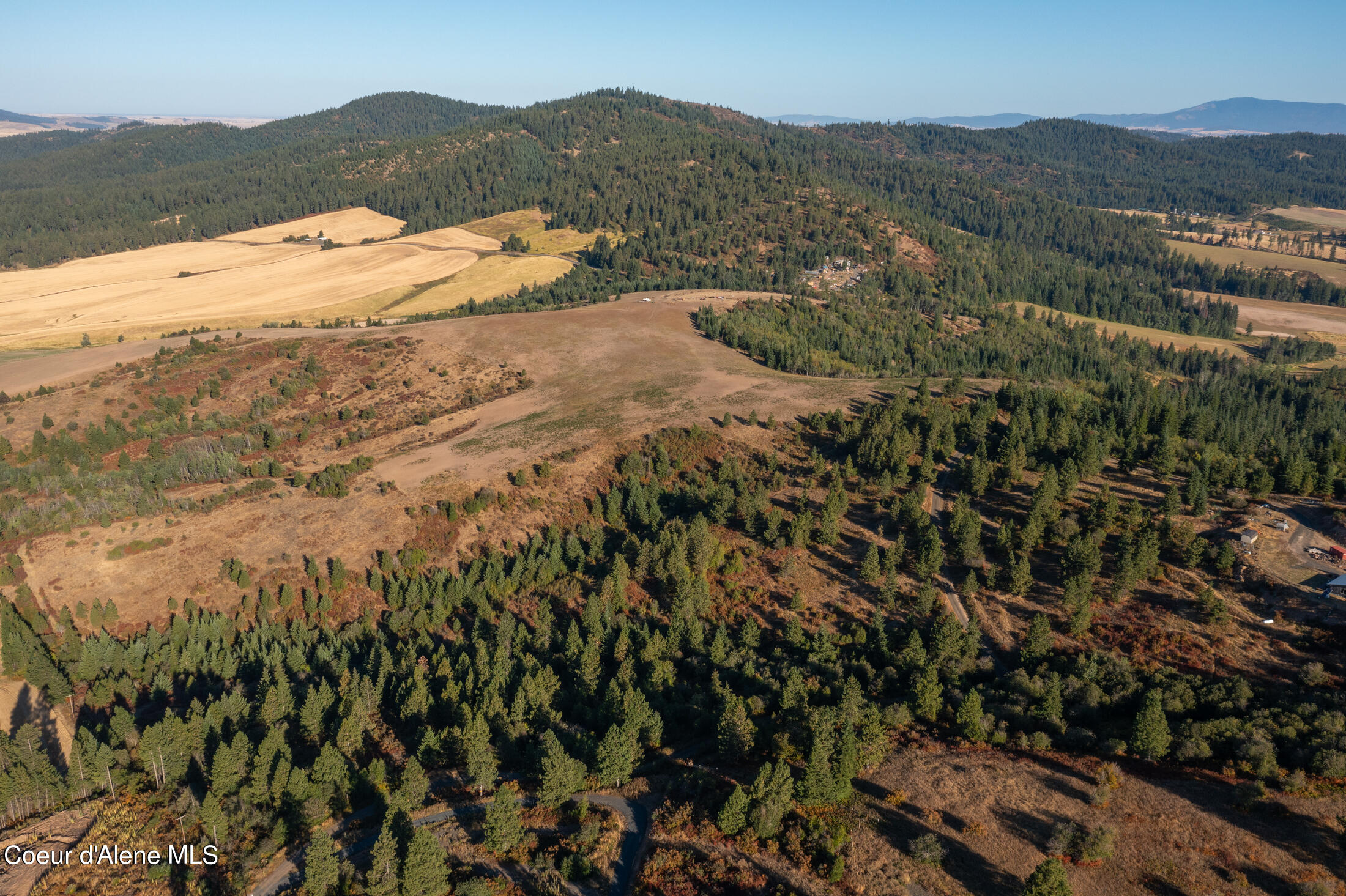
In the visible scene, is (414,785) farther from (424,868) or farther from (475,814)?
(424,868)

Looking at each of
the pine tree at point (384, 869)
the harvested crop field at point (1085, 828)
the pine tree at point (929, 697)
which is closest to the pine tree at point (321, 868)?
the pine tree at point (384, 869)

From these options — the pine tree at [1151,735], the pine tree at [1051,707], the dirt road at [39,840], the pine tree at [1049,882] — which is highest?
the pine tree at [1049,882]

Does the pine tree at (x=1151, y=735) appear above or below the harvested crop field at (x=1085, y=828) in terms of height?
above

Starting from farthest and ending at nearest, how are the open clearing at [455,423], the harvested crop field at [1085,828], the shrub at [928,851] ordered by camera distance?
the open clearing at [455,423]
the shrub at [928,851]
the harvested crop field at [1085,828]

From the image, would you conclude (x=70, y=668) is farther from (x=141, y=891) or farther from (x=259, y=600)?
(x=141, y=891)

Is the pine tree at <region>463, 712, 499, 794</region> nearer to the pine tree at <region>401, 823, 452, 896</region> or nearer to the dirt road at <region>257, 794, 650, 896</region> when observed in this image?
the dirt road at <region>257, 794, 650, 896</region>

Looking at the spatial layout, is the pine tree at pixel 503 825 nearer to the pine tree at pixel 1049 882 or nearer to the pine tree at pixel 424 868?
the pine tree at pixel 424 868
